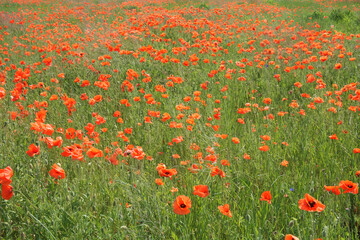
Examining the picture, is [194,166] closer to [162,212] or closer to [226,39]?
[162,212]

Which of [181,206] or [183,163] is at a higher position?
[181,206]

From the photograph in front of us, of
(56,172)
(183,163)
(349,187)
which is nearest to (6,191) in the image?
(56,172)

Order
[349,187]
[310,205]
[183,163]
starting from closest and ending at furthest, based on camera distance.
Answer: [310,205] → [349,187] → [183,163]

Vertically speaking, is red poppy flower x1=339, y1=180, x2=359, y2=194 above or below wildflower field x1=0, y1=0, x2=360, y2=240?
above

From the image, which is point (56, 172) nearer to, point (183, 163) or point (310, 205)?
point (183, 163)

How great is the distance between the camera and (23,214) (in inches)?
67.8

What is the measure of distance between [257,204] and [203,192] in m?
0.61

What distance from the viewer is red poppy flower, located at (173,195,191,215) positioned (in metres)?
1.22

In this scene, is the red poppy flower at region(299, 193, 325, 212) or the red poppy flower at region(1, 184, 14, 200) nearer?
the red poppy flower at region(299, 193, 325, 212)

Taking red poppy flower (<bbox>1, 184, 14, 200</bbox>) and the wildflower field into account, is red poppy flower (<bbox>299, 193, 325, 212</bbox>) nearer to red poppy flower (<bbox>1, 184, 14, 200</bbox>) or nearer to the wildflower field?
the wildflower field

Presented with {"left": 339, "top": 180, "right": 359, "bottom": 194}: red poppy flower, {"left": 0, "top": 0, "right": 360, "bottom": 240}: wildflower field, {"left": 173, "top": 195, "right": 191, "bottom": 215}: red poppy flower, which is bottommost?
{"left": 0, "top": 0, "right": 360, "bottom": 240}: wildflower field

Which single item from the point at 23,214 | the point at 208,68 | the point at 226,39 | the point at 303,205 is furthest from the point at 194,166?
the point at 226,39

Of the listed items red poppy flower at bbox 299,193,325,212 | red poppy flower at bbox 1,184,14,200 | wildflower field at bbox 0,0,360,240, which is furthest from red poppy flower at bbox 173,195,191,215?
red poppy flower at bbox 1,184,14,200

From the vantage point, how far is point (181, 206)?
1.32m
